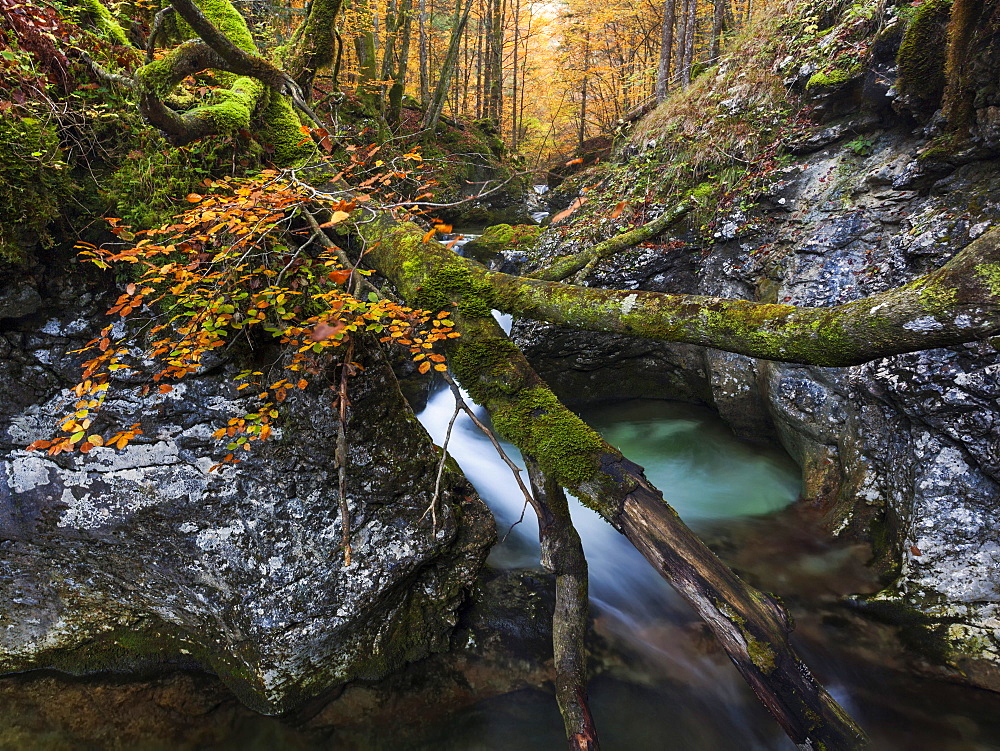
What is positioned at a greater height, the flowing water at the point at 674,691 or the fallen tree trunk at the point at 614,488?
the fallen tree trunk at the point at 614,488

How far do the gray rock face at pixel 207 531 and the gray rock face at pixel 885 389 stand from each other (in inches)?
159

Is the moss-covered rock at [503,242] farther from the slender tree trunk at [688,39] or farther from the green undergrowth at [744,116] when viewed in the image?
the slender tree trunk at [688,39]

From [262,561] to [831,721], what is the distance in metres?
3.31

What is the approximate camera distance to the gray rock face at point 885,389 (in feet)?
12.2

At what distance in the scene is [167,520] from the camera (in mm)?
3264

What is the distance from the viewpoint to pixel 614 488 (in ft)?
8.30

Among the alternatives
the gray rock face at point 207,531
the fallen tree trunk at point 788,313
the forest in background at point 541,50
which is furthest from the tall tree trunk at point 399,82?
the fallen tree trunk at point 788,313

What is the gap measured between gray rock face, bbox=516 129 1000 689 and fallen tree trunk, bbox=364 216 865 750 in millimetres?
2523

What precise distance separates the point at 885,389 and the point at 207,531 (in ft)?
18.6

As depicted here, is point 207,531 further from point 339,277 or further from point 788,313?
point 788,313

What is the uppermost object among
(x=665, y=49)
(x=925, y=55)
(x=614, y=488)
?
(x=665, y=49)

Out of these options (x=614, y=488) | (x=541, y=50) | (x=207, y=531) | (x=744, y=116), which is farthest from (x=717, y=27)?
(x=541, y=50)

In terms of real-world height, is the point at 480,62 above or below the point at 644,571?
above

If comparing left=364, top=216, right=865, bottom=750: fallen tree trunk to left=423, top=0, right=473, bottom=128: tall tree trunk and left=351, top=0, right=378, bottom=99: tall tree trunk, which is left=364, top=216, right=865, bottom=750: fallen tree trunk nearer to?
left=423, top=0, right=473, bottom=128: tall tree trunk
